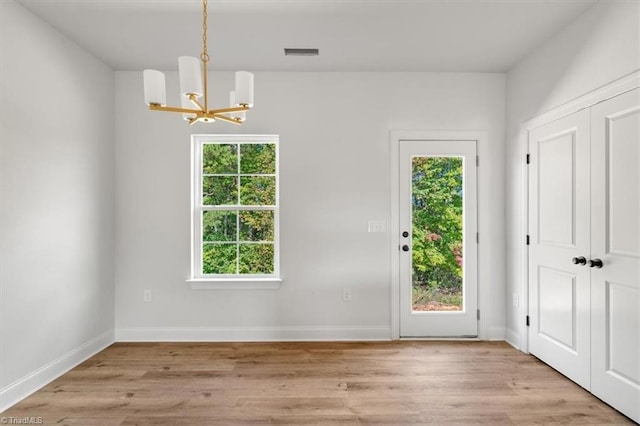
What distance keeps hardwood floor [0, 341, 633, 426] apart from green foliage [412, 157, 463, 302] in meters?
0.66

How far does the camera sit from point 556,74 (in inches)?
111

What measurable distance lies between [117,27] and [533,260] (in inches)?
159

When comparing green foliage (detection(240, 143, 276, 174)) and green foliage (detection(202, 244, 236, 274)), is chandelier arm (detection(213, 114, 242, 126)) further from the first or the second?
green foliage (detection(202, 244, 236, 274))

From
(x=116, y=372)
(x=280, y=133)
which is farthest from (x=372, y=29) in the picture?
(x=116, y=372)

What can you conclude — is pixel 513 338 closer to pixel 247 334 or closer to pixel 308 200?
pixel 308 200

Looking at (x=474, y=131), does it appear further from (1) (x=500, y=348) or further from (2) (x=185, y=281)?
(2) (x=185, y=281)

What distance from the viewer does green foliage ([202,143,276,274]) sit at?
363 centimetres

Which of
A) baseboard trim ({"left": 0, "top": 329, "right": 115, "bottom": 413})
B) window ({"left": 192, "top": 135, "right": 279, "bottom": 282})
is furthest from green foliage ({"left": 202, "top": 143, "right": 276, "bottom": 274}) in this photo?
baseboard trim ({"left": 0, "top": 329, "right": 115, "bottom": 413})

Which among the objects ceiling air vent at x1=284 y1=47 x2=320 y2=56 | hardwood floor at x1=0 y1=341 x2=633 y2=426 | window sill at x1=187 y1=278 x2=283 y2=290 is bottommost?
hardwood floor at x1=0 y1=341 x2=633 y2=426

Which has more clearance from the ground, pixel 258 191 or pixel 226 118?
pixel 226 118

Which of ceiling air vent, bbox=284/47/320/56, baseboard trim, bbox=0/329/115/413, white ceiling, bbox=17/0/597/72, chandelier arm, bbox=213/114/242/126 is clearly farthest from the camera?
ceiling air vent, bbox=284/47/320/56

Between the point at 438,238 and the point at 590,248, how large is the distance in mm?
1324

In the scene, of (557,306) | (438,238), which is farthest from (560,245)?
(438,238)

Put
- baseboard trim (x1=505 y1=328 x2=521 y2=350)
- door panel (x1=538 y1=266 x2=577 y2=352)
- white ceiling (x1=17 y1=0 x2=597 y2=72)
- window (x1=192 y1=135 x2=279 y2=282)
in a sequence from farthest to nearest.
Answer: window (x1=192 y1=135 x2=279 y2=282) → baseboard trim (x1=505 y1=328 x2=521 y2=350) → door panel (x1=538 y1=266 x2=577 y2=352) → white ceiling (x1=17 y1=0 x2=597 y2=72)
